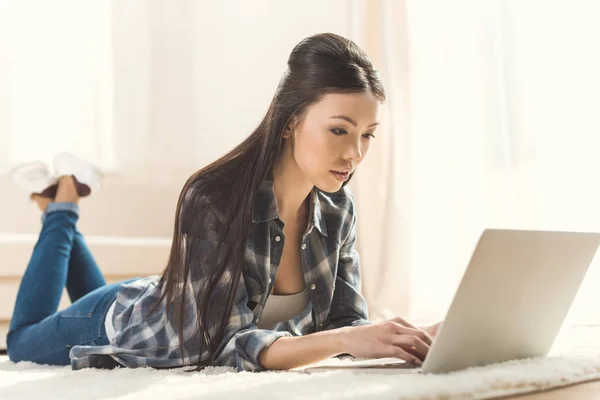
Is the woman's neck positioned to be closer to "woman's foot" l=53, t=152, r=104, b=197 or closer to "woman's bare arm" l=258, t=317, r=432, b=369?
"woman's bare arm" l=258, t=317, r=432, b=369

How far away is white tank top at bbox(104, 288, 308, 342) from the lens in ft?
4.97

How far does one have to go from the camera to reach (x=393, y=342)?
3.74 ft

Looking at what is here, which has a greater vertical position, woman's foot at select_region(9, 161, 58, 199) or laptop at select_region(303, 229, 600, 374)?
woman's foot at select_region(9, 161, 58, 199)

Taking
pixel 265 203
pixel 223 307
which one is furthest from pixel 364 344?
pixel 265 203

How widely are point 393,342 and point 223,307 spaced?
34 centimetres

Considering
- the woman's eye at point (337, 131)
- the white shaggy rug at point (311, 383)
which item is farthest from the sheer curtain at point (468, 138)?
the woman's eye at point (337, 131)

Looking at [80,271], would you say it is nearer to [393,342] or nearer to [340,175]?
[340,175]

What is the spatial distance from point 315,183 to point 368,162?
1662 millimetres

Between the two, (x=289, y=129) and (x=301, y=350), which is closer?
(x=301, y=350)

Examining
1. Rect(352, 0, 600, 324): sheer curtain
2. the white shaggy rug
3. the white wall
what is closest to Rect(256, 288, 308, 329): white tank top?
the white shaggy rug

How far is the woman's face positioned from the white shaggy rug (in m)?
0.40

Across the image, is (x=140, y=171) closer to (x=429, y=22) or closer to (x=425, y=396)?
(x=429, y=22)

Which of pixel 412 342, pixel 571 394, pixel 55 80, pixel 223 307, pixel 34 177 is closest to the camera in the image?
pixel 571 394

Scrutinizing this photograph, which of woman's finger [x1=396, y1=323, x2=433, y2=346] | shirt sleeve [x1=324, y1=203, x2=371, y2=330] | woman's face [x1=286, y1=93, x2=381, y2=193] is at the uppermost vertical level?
woman's face [x1=286, y1=93, x2=381, y2=193]
